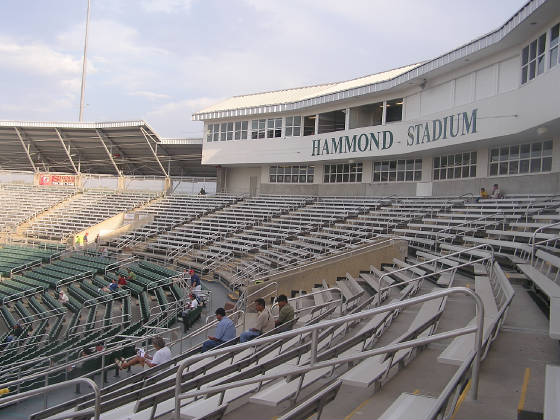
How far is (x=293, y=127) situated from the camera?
85.7ft

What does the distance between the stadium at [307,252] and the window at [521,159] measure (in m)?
0.09

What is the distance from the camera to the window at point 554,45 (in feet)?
42.6

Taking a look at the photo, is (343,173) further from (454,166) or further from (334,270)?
(334,270)

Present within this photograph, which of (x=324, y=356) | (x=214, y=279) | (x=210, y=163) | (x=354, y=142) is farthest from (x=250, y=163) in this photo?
(x=324, y=356)

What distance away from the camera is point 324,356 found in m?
4.76

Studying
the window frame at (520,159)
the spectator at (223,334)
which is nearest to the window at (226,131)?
the window frame at (520,159)

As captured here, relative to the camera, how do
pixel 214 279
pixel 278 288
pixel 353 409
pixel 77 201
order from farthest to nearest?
pixel 77 201, pixel 214 279, pixel 278 288, pixel 353 409

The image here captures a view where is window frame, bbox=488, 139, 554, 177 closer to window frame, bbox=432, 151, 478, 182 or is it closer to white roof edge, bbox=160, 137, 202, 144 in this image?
window frame, bbox=432, 151, 478, 182

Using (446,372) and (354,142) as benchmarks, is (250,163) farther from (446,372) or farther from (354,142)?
(446,372)

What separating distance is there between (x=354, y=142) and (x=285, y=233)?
18.6ft

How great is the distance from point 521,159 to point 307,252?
7.69 metres

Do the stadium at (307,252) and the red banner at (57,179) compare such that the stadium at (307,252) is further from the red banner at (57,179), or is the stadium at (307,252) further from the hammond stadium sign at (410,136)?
the red banner at (57,179)

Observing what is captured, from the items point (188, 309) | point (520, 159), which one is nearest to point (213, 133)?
point (520, 159)

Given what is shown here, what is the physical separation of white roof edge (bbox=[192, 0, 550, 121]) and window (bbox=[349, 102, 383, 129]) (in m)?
1.36
